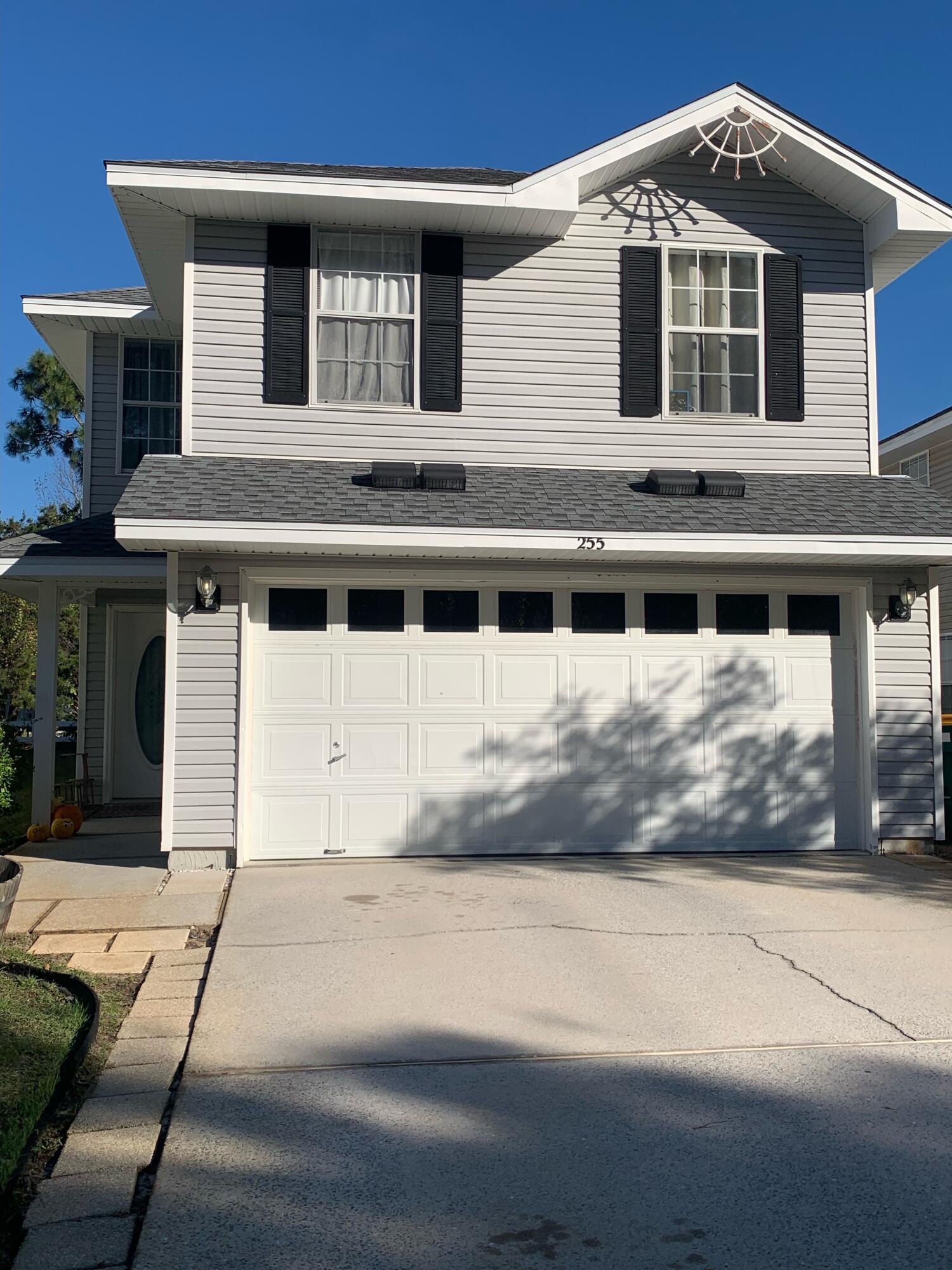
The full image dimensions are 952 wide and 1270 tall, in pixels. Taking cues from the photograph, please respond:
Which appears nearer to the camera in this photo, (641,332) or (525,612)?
(525,612)

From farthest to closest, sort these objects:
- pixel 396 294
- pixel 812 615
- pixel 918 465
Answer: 1. pixel 918 465
2. pixel 812 615
3. pixel 396 294

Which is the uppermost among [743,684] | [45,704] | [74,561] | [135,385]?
[135,385]

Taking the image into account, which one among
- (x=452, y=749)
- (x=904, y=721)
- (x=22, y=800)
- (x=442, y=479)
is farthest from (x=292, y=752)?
(x=22, y=800)

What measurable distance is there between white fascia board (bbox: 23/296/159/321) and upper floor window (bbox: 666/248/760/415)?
19.4 feet

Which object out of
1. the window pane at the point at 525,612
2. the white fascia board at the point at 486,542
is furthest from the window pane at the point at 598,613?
the white fascia board at the point at 486,542

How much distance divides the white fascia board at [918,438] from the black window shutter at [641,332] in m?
11.0

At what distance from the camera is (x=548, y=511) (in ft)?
27.5

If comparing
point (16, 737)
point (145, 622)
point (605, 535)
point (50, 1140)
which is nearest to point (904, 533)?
point (605, 535)

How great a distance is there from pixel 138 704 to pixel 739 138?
29.7 ft

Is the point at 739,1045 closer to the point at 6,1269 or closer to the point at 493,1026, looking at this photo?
the point at 493,1026

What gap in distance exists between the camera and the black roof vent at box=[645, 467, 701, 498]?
8953mm

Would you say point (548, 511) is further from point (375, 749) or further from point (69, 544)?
point (69, 544)

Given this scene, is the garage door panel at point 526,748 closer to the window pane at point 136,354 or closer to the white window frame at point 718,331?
the white window frame at point 718,331

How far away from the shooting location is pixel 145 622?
1322 centimetres
